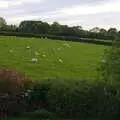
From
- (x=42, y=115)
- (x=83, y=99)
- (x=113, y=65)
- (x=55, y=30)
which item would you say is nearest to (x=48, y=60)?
(x=113, y=65)

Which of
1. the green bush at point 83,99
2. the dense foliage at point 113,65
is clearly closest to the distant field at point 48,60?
the green bush at point 83,99

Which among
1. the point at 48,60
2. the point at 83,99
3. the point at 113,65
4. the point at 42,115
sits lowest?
the point at 42,115

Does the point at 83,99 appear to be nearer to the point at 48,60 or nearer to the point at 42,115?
the point at 42,115

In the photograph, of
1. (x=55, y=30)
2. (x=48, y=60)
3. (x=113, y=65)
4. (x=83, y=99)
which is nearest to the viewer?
(x=83, y=99)

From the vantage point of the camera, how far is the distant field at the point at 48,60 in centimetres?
3077

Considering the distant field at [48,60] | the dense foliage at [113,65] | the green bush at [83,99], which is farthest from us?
the distant field at [48,60]

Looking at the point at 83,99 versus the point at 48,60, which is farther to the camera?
the point at 48,60

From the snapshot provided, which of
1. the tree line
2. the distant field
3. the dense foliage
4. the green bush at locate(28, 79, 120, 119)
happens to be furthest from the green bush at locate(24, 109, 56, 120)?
the tree line

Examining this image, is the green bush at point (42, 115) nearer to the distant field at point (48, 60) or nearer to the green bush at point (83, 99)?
the green bush at point (83, 99)

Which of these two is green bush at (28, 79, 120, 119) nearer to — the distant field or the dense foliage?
the dense foliage

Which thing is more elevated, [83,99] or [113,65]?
[113,65]

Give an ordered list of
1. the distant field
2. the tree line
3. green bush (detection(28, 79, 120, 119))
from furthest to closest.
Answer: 1. the tree line
2. the distant field
3. green bush (detection(28, 79, 120, 119))

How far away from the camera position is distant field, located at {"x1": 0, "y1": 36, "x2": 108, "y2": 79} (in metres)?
30.8

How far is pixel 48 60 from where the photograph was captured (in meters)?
37.7
